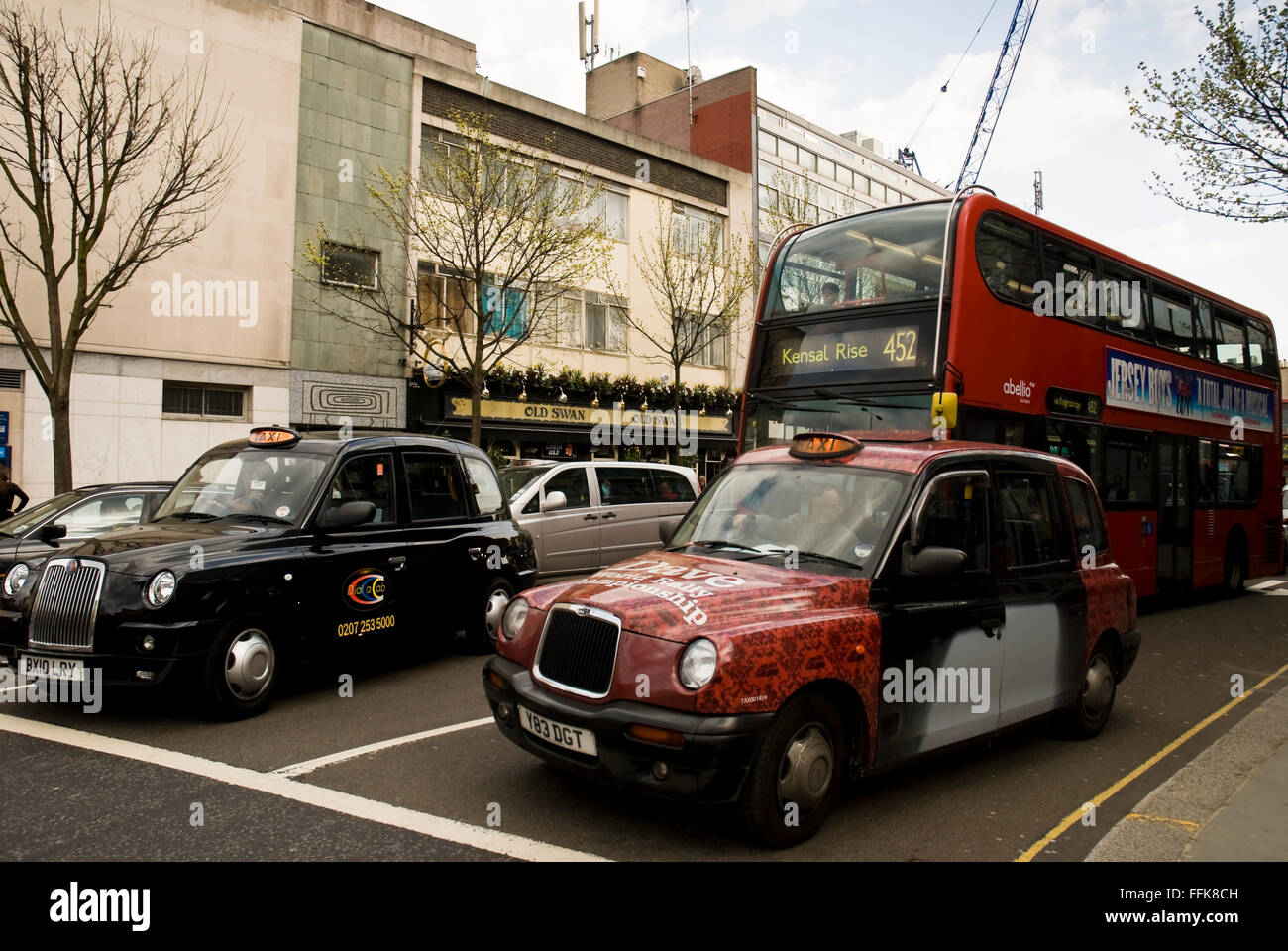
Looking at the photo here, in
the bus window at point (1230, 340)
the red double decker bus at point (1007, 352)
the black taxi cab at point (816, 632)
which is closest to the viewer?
the black taxi cab at point (816, 632)

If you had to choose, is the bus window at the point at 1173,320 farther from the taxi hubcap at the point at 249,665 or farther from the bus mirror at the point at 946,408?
the taxi hubcap at the point at 249,665

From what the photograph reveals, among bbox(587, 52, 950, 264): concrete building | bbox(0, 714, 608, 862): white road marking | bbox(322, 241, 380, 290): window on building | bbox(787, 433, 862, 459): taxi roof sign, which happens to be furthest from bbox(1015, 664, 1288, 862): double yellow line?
bbox(587, 52, 950, 264): concrete building

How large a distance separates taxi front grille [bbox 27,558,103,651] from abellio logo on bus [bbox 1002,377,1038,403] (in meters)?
7.86

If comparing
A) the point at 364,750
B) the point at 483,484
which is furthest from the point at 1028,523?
the point at 483,484

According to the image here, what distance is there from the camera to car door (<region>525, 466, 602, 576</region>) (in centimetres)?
1238

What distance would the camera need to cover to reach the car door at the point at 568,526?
12.4m

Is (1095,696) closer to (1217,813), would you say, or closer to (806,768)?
(1217,813)

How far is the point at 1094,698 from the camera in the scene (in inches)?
242

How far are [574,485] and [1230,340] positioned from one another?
9923 millimetres

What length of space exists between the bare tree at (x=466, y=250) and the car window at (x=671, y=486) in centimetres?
638

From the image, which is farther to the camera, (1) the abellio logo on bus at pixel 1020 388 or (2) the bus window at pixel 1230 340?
(2) the bus window at pixel 1230 340

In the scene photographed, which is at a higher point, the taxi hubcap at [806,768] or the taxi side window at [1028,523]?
the taxi side window at [1028,523]

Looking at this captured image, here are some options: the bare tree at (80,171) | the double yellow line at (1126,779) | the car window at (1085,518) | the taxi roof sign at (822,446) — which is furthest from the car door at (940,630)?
the bare tree at (80,171)
